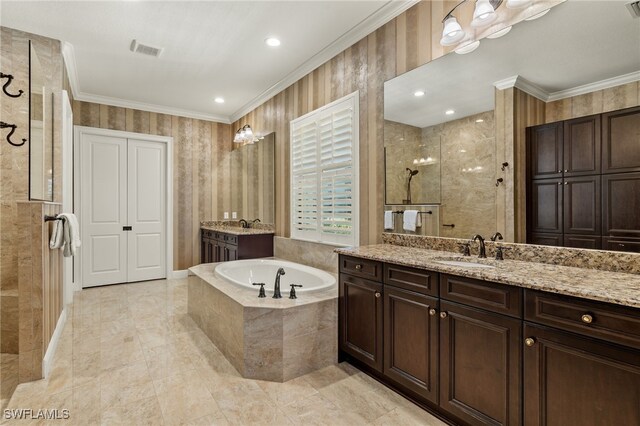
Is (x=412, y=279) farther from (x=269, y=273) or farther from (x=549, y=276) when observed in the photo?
(x=269, y=273)

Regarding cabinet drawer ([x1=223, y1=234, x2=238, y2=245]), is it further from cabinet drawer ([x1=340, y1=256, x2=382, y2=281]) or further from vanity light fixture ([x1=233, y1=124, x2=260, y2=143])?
cabinet drawer ([x1=340, y1=256, x2=382, y2=281])

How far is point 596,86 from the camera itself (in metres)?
1.67

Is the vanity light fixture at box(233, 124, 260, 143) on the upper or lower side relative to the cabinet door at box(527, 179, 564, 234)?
upper

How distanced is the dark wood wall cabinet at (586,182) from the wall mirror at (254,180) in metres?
3.18

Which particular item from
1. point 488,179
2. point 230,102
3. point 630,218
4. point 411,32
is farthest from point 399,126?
point 230,102

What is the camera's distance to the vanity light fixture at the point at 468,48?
2156mm

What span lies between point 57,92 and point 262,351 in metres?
3.29

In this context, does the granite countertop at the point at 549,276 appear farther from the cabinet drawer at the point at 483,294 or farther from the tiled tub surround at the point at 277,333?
the tiled tub surround at the point at 277,333

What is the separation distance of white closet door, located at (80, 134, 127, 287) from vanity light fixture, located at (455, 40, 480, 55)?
4.93 meters

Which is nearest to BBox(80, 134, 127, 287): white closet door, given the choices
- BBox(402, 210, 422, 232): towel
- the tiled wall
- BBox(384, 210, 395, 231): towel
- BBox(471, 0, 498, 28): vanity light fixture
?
the tiled wall

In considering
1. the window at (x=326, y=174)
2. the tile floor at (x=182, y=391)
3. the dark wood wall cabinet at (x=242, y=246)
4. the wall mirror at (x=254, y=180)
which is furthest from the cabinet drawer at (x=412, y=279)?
the wall mirror at (x=254, y=180)

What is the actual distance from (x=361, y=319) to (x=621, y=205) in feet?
5.26

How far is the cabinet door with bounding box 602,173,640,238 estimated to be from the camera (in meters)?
1.52

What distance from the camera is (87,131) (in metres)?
4.80
